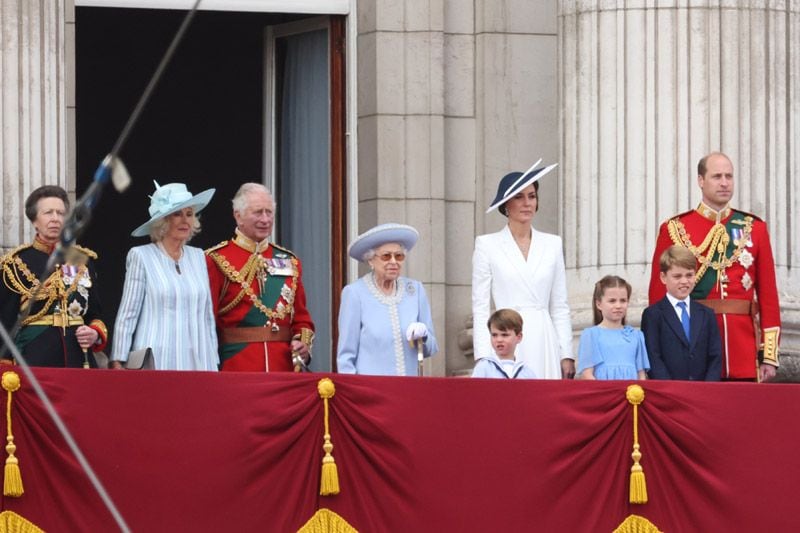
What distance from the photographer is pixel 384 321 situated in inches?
629

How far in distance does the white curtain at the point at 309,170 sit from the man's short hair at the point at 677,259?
3.95 m

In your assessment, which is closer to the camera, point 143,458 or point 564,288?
point 143,458

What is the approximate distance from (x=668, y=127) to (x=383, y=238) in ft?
10.1

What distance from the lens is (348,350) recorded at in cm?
1595

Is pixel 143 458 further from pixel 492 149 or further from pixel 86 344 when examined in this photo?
pixel 492 149

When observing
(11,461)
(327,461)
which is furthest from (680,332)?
(11,461)

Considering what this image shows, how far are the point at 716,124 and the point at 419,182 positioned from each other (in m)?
2.10

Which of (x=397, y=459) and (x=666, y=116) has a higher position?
(x=666, y=116)

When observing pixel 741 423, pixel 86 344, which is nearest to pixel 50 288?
pixel 86 344

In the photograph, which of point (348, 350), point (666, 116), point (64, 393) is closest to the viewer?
point (64, 393)

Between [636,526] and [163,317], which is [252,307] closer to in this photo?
[163,317]

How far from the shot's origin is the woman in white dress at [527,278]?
1645 centimetres

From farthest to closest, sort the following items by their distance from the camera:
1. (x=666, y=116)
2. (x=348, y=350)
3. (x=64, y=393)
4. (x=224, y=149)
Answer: (x=224, y=149), (x=666, y=116), (x=348, y=350), (x=64, y=393)

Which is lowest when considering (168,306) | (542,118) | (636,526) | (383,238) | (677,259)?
(636,526)
